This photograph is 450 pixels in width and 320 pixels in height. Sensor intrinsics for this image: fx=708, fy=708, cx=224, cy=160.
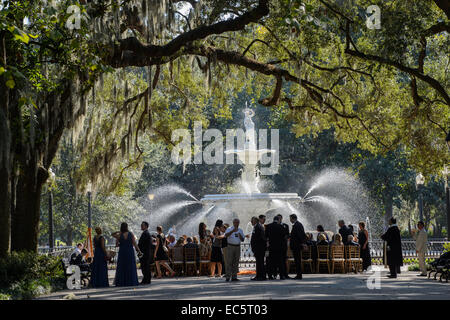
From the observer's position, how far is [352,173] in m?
46.6

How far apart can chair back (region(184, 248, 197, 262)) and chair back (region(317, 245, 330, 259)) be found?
13.4 feet

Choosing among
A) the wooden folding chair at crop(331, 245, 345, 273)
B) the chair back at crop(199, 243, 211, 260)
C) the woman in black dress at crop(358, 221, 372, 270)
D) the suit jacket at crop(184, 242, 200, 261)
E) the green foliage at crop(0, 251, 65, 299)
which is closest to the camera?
the green foliage at crop(0, 251, 65, 299)

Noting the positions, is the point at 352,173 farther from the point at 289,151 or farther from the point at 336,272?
the point at 336,272

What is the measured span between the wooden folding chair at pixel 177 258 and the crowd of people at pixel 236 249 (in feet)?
0.95

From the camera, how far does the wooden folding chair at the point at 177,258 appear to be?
77.5 ft

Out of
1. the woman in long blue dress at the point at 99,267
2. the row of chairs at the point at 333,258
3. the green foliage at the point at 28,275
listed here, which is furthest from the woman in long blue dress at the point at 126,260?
the row of chairs at the point at 333,258

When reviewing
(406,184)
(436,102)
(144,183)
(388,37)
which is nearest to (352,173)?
(406,184)

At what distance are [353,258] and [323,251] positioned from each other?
1000 millimetres

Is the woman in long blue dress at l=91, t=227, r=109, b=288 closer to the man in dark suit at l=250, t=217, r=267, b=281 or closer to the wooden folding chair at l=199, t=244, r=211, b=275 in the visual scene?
the man in dark suit at l=250, t=217, r=267, b=281

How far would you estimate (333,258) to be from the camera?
22656mm

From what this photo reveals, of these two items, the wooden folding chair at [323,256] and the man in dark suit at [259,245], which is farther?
the wooden folding chair at [323,256]

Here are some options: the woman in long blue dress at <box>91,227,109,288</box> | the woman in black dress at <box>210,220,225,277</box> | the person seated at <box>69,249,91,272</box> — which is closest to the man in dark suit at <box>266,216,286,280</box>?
the woman in black dress at <box>210,220,225,277</box>

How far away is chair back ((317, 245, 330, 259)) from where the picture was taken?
2267 cm

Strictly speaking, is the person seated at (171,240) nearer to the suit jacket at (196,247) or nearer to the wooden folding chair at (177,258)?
the wooden folding chair at (177,258)
